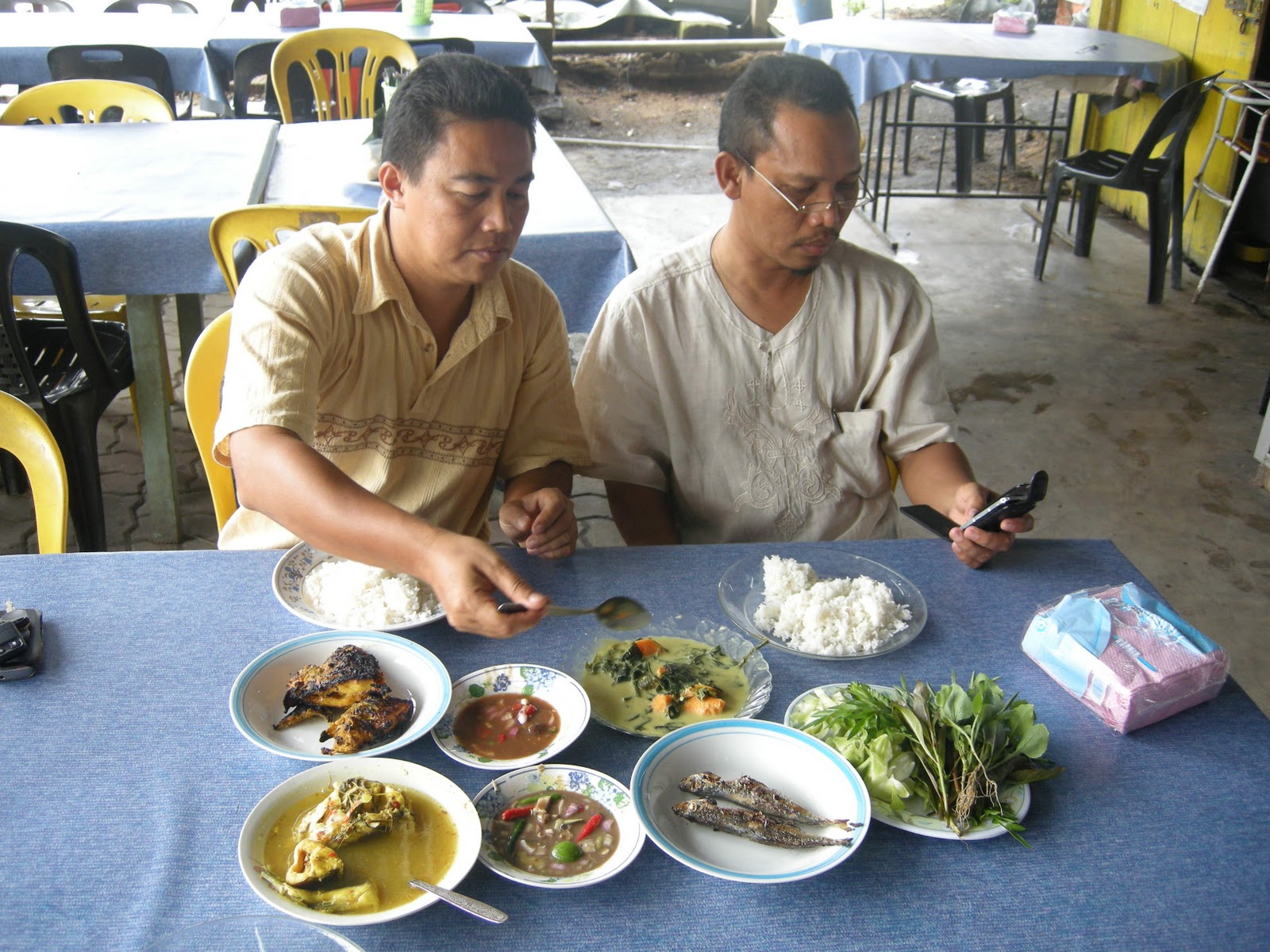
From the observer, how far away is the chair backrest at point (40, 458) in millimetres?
1793

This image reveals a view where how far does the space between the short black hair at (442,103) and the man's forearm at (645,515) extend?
0.73 m

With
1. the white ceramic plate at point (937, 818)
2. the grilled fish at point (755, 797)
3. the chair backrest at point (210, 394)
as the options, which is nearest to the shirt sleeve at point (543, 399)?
the chair backrest at point (210, 394)

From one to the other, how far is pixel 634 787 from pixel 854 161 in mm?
1228

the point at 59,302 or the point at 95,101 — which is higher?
the point at 95,101

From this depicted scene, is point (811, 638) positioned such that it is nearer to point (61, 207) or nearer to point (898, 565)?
point (898, 565)

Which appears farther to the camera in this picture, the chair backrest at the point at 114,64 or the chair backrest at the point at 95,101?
the chair backrest at the point at 114,64

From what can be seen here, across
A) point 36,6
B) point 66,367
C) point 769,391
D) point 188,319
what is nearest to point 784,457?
point 769,391

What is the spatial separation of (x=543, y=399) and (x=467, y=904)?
1119 mm

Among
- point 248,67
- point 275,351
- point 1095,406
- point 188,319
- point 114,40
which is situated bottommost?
point 1095,406

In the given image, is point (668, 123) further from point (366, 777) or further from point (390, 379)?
point (366, 777)

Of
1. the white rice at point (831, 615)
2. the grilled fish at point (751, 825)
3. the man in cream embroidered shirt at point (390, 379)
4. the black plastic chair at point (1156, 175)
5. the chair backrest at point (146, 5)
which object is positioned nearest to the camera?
the grilled fish at point (751, 825)

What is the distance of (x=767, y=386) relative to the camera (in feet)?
6.81

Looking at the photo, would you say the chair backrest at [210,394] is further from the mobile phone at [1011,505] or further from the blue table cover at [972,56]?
the blue table cover at [972,56]

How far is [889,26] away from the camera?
240 inches
